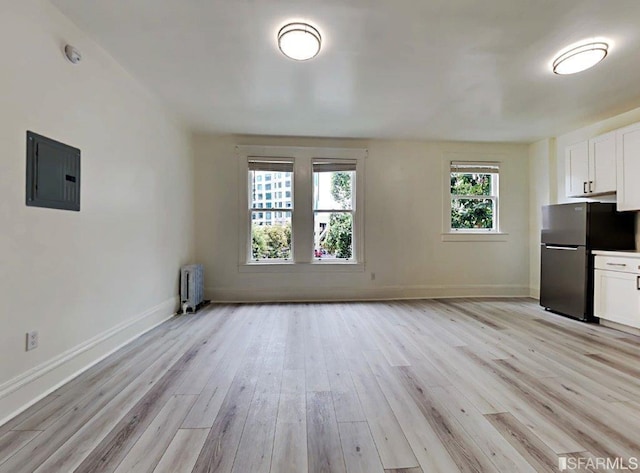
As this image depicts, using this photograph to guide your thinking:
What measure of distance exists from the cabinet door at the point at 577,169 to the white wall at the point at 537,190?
498mm

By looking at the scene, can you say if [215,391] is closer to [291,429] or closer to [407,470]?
[291,429]

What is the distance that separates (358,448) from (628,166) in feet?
14.0

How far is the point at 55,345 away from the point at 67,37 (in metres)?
2.16

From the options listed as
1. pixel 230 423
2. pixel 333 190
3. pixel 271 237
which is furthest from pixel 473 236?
pixel 230 423

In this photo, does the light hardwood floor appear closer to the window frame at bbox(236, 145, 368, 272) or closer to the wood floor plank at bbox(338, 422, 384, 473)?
the wood floor plank at bbox(338, 422, 384, 473)

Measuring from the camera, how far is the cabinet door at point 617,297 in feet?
10.5

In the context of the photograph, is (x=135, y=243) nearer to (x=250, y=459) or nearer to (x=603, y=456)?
(x=250, y=459)

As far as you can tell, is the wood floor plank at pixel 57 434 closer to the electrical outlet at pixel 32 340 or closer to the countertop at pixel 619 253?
the electrical outlet at pixel 32 340

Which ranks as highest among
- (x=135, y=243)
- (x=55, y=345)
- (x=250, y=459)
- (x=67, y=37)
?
(x=67, y=37)

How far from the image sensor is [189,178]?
4.51 meters

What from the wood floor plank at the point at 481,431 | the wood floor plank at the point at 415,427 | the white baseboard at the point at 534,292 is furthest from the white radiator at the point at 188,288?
the white baseboard at the point at 534,292

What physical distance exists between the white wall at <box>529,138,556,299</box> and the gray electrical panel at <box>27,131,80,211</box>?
5.96m

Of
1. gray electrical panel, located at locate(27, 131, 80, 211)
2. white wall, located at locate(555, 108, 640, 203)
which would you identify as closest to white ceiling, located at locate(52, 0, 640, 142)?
white wall, located at locate(555, 108, 640, 203)

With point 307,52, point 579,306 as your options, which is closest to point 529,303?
point 579,306
